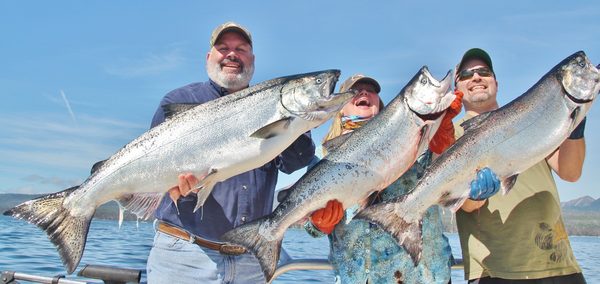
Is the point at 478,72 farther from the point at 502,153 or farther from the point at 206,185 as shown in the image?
the point at 206,185

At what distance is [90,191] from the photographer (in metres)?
4.14

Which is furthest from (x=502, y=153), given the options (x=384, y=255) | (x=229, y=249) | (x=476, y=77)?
(x=229, y=249)

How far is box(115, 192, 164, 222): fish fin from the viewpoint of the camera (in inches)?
163

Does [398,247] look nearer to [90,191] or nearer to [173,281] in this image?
[173,281]

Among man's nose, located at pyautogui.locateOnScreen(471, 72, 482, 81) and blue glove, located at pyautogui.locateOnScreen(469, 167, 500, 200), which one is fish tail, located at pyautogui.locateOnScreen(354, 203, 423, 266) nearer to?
→ blue glove, located at pyautogui.locateOnScreen(469, 167, 500, 200)

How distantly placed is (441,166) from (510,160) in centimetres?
55

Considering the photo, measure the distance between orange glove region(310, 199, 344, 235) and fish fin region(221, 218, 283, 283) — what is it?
14.5 inches

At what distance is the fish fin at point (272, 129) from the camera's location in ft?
13.0

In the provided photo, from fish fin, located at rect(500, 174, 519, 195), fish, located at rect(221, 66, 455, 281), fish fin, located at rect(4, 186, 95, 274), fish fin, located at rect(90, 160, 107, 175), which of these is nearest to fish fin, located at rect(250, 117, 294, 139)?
fish, located at rect(221, 66, 455, 281)

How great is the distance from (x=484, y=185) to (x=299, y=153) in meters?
1.53

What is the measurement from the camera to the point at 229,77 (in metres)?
4.79

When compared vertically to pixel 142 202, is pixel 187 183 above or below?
above

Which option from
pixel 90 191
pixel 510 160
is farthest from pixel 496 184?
pixel 90 191

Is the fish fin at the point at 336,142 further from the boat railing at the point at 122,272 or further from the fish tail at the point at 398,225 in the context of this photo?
the boat railing at the point at 122,272
